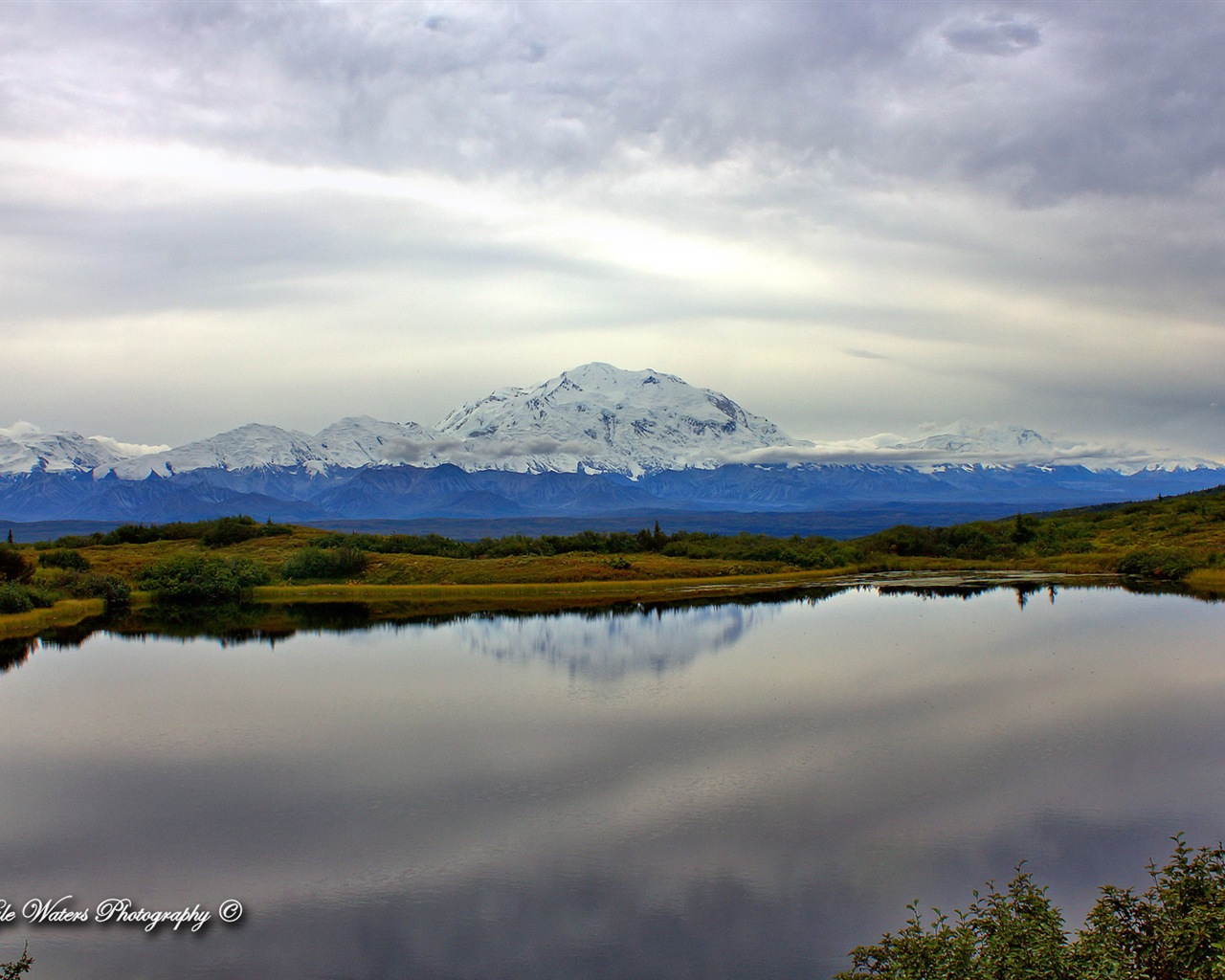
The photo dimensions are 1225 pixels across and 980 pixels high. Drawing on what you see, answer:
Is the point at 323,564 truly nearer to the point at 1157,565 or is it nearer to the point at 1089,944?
the point at 1157,565

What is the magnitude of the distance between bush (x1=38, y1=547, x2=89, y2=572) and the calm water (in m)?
42.7

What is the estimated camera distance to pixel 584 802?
24078 mm

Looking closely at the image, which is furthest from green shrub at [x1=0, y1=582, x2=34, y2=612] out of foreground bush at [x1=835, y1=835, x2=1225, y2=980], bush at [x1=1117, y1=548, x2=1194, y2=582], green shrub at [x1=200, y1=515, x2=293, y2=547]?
bush at [x1=1117, y1=548, x2=1194, y2=582]

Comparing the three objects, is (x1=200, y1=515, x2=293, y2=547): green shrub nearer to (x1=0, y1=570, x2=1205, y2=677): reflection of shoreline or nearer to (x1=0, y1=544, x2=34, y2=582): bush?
(x1=0, y1=570, x2=1205, y2=677): reflection of shoreline

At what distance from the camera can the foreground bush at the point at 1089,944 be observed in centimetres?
1309

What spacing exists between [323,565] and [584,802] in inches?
2802

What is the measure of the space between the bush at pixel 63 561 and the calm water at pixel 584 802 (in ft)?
140

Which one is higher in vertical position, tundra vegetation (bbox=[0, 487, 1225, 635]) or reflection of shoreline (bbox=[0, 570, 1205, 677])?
tundra vegetation (bbox=[0, 487, 1225, 635])

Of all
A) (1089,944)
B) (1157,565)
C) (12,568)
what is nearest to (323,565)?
(12,568)

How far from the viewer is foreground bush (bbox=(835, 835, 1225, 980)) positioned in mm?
13094

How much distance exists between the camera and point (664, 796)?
80.4ft

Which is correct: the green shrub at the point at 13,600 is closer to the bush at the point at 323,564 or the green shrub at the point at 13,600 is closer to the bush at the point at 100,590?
the bush at the point at 100,590

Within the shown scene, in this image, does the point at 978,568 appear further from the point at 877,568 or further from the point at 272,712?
the point at 272,712

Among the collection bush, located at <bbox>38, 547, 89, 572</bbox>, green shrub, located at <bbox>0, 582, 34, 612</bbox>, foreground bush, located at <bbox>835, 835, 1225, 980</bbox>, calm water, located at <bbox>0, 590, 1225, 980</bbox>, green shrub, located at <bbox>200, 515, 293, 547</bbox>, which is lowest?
calm water, located at <bbox>0, 590, 1225, 980</bbox>
